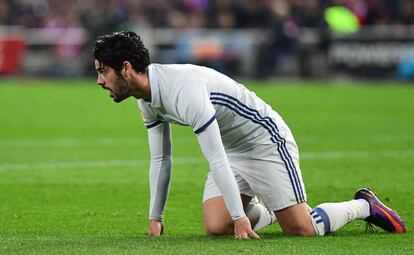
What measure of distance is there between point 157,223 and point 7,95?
738 inches

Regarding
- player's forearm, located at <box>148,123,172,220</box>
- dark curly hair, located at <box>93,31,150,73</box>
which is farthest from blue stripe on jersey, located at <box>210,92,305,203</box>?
dark curly hair, located at <box>93,31,150,73</box>

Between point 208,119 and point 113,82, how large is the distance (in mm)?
750

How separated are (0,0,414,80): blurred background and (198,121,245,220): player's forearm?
22934 mm

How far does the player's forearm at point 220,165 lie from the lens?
7906mm

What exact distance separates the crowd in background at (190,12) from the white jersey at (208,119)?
23.6 m

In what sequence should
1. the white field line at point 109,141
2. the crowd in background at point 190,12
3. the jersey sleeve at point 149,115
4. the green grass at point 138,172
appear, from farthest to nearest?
the crowd in background at point 190,12 → the white field line at point 109,141 → the jersey sleeve at point 149,115 → the green grass at point 138,172

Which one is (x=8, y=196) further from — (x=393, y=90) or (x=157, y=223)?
(x=393, y=90)

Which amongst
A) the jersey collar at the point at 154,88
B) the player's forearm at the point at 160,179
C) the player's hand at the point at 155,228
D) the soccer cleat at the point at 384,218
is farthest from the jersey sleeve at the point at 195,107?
the soccer cleat at the point at 384,218

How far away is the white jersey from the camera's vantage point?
7922mm

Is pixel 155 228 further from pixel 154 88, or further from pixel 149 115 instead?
pixel 154 88

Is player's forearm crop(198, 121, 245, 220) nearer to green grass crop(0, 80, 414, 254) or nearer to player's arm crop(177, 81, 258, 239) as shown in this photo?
player's arm crop(177, 81, 258, 239)

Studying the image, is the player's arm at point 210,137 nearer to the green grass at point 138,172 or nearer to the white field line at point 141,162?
the green grass at point 138,172

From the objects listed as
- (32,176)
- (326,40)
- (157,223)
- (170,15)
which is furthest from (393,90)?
(157,223)

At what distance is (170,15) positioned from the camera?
34969mm
